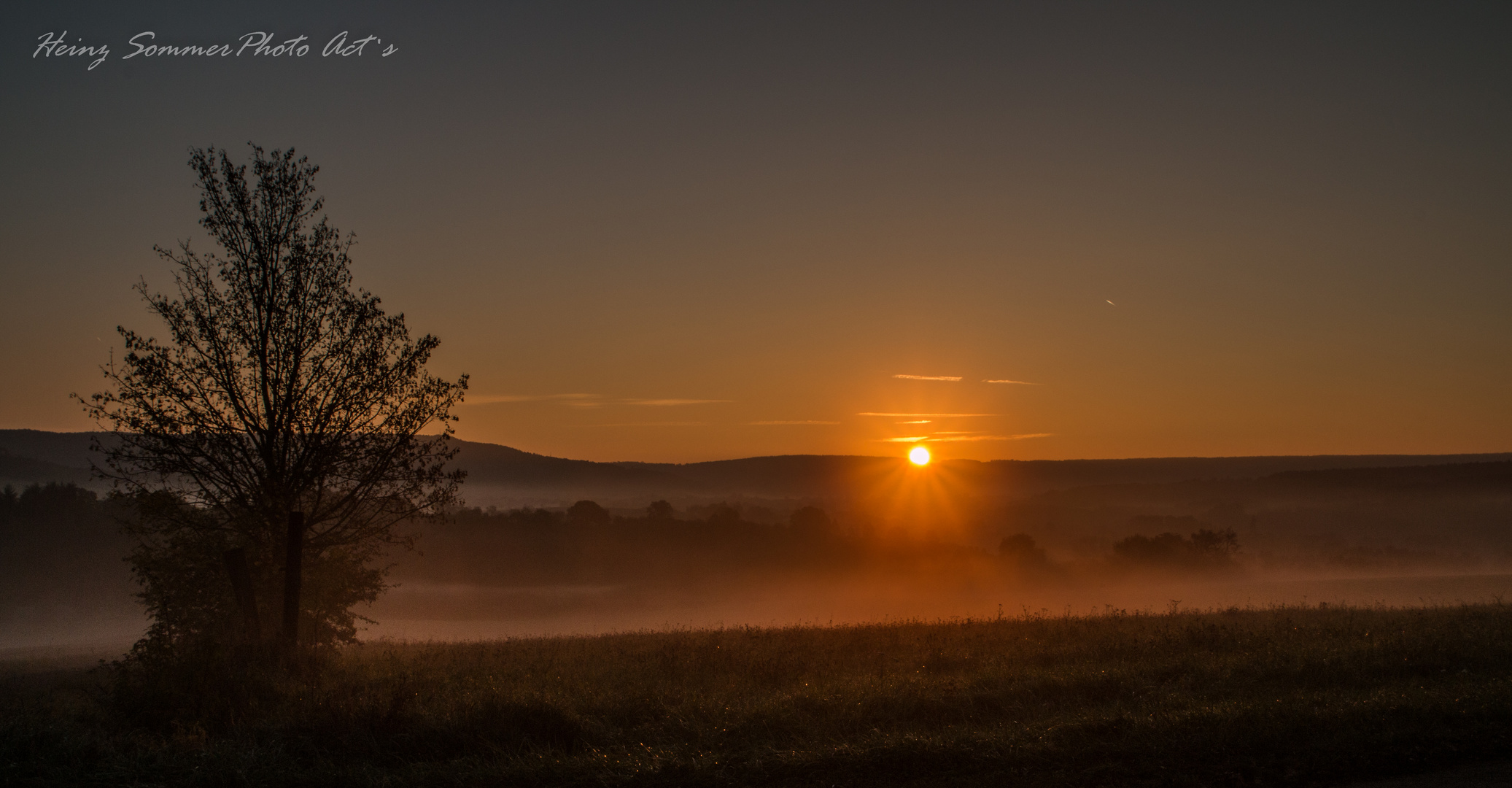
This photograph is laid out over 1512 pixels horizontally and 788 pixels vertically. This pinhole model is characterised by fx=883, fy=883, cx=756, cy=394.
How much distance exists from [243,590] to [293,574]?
1.14 metres

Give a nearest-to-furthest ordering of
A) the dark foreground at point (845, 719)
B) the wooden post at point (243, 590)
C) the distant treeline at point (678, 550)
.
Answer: the dark foreground at point (845, 719) < the wooden post at point (243, 590) < the distant treeline at point (678, 550)

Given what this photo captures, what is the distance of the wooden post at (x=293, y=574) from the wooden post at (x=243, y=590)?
26.5 inches

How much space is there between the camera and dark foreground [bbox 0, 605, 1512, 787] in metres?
8.26

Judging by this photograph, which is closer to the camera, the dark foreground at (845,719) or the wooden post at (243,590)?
the dark foreground at (845,719)

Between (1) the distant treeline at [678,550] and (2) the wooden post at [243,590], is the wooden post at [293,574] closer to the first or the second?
(2) the wooden post at [243,590]

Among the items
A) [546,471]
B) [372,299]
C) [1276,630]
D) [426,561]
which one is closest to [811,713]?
[1276,630]

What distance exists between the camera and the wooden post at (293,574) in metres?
16.2

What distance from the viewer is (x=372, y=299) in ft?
57.1

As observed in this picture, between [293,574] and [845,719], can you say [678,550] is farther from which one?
[845,719]

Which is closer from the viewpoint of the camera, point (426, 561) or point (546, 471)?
point (426, 561)

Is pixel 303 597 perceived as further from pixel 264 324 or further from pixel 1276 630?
pixel 1276 630

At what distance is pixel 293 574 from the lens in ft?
53.4

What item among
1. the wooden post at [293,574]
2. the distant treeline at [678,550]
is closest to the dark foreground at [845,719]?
the wooden post at [293,574]

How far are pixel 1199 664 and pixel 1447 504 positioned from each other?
15001 centimetres
